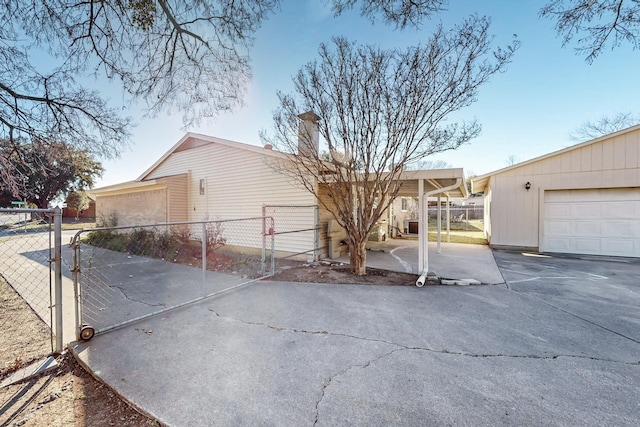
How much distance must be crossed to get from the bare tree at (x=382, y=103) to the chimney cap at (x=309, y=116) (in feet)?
0.08

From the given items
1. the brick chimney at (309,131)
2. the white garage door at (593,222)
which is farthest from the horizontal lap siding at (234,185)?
the white garage door at (593,222)

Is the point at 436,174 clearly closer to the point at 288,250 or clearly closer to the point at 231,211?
the point at 288,250

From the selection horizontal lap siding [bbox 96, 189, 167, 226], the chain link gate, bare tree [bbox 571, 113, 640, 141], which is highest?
bare tree [bbox 571, 113, 640, 141]

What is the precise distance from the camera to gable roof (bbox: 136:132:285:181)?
8385mm

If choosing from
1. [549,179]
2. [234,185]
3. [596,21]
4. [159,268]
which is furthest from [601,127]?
[159,268]

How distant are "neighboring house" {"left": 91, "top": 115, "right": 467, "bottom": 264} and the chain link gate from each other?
4.80m

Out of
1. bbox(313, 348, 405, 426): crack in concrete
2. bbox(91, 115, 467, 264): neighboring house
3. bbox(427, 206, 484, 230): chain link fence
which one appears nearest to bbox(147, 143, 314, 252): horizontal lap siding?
bbox(91, 115, 467, 264): neighboring house

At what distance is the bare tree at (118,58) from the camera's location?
11.4 feet

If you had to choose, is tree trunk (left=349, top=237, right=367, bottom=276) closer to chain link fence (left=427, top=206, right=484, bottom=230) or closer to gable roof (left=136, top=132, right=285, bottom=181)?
gable roof (left=136, top=132, right=285, bottom=181)

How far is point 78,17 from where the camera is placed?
11.5 feet

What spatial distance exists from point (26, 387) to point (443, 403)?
3638 millimetres

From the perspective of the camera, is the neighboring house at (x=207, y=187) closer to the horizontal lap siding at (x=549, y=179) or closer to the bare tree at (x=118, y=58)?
the bare tree at (x=118, y=58)

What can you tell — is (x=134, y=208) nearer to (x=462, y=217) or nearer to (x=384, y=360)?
(x=384, y=360)

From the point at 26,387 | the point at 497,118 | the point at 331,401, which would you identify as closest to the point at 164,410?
the point at 331,401
